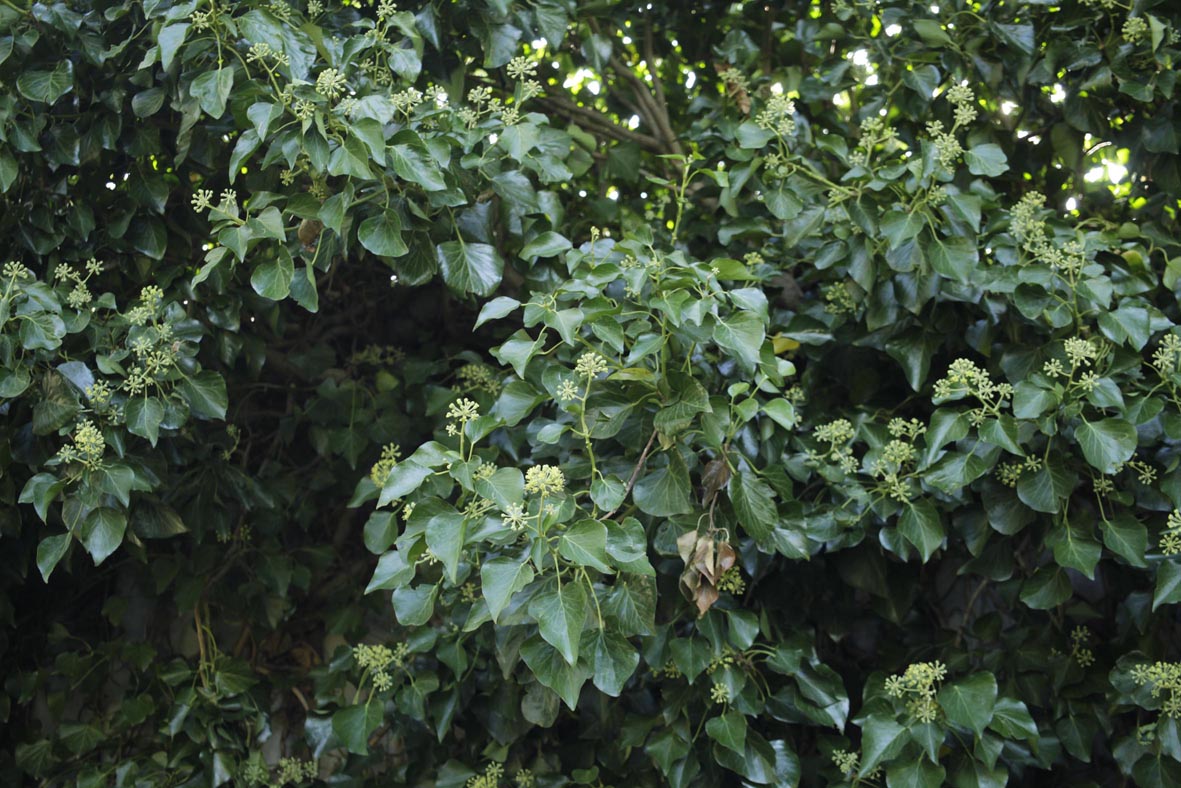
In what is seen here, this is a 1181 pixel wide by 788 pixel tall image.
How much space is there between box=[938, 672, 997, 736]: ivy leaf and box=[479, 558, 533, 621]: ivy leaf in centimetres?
74

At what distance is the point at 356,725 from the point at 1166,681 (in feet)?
4.35

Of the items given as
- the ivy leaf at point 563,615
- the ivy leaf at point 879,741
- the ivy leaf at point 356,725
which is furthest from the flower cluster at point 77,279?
the ivy leaf at point 879,741

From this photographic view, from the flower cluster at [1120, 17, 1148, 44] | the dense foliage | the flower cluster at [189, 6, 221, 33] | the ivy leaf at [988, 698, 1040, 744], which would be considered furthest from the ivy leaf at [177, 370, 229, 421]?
the flower cluster at [1120, 17, 1148, 44]

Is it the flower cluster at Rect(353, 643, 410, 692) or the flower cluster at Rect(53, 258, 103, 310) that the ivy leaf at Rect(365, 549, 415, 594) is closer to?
the flower cluster at Rect(353, 643, 410, 692)

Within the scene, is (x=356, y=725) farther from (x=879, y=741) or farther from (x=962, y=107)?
(x=962, y=107)

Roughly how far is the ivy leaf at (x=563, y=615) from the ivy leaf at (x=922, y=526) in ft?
1.93

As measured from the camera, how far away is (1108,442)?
1725 mm

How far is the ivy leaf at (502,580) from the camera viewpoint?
56.1 inches

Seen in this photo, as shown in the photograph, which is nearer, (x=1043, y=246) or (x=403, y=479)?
(x=403, y=479)

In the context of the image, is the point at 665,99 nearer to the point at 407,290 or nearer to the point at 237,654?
the point at 407,290

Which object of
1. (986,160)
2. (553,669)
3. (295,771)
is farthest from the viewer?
(295,771)

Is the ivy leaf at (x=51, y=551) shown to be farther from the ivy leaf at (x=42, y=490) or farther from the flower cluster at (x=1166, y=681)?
the flower cluster at (x=1166, y=681)

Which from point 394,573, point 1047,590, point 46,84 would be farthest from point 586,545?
point 46,84

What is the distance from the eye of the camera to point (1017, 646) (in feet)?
6.67
